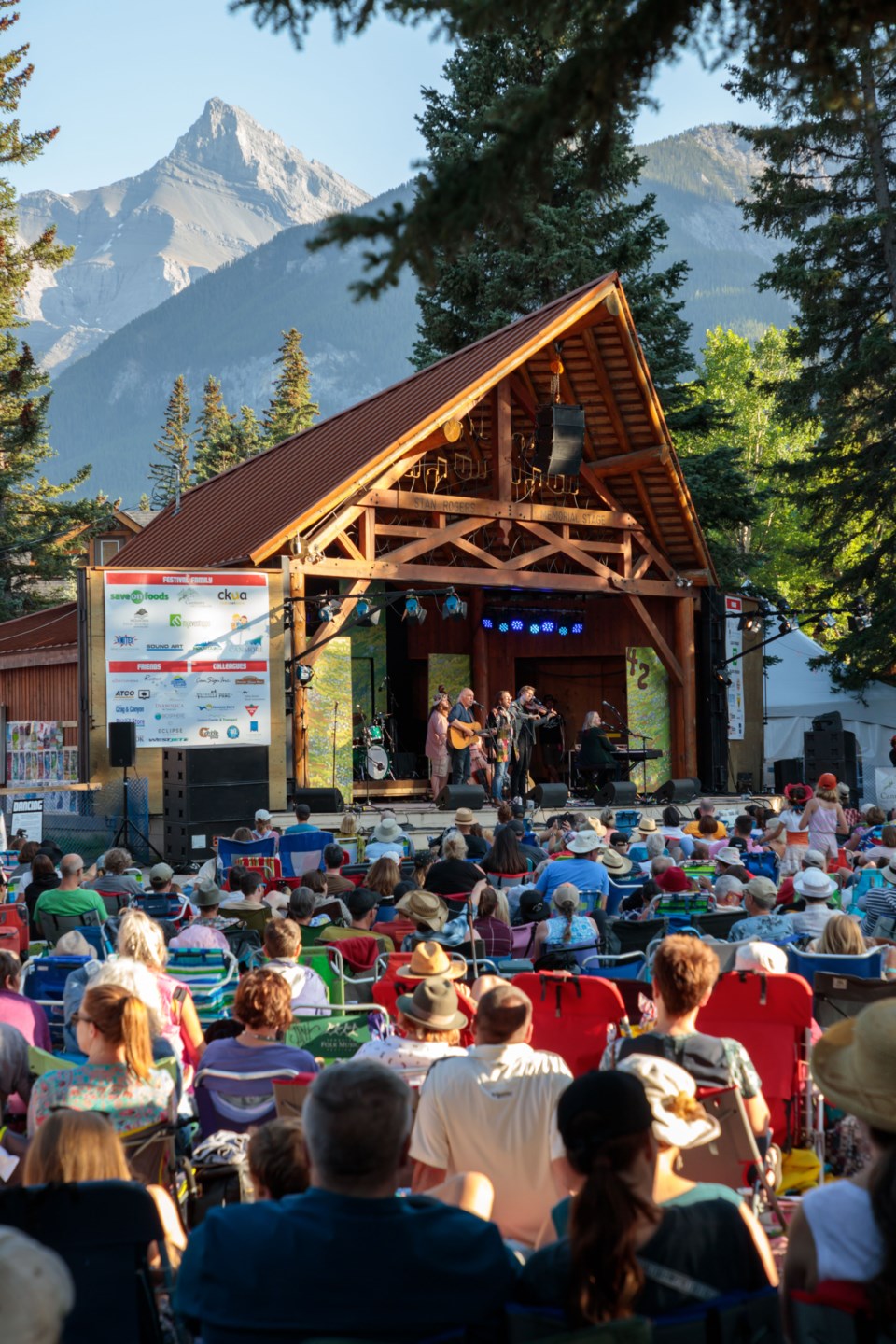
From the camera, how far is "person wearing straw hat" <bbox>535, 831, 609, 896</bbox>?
8766mm

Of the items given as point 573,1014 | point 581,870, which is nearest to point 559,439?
point 581,870

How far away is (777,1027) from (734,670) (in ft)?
55.4

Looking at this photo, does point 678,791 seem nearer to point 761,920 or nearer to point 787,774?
point 787,774

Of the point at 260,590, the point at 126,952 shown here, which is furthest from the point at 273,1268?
the point at 260,590

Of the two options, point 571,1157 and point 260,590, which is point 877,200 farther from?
point 571,1157

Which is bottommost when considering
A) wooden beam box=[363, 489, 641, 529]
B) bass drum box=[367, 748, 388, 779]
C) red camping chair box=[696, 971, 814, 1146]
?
red camping chair box=[696, 971, 814, 1146]

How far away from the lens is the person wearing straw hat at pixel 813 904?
22.5 ft

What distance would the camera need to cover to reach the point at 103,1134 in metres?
2.76

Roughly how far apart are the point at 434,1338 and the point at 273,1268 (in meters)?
0.28

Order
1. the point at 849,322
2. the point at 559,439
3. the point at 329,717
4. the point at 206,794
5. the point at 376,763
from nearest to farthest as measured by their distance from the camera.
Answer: the point at 206,794 < the point at 329,717 < the point at 559,439 < the point at 376,763 < the point at 849,322

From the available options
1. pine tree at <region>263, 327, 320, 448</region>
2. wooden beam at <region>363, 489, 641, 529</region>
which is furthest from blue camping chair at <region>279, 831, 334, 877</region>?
pine tree at <region>263, 327, 320, 448</region>

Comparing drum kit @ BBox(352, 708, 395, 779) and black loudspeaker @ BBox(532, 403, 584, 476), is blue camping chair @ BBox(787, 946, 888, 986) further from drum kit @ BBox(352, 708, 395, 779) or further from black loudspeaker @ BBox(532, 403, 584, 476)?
drum kit @ BBox(352, 708, 395, 779)

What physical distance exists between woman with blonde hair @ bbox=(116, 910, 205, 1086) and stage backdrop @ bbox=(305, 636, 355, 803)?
11501mm

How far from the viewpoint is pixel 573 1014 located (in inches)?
199
